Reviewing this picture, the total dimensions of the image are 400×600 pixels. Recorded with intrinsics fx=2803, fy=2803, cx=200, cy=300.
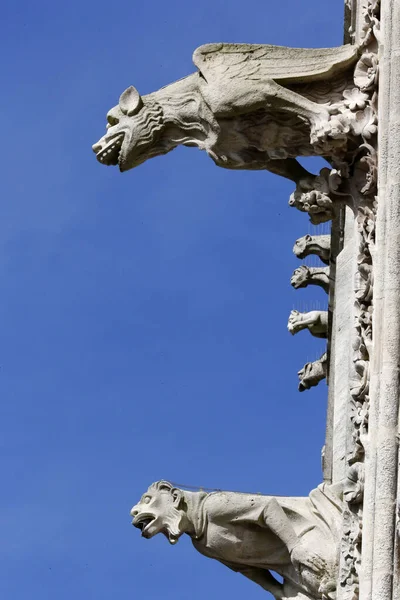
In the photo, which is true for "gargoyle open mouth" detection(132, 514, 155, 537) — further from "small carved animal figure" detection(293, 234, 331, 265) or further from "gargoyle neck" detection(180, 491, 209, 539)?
"small carved animal figure" detection(293, 234, 331, 265)

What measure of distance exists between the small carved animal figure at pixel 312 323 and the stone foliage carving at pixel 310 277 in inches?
12.7

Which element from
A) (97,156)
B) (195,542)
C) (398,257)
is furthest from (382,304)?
(195,542)

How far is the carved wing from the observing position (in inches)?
854

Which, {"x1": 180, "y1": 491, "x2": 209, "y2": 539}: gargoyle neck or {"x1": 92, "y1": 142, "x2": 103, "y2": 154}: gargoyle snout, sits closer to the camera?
{"x1": 92, "y1": 142, "x2": 103, "y2": 154}: gargoyle snout

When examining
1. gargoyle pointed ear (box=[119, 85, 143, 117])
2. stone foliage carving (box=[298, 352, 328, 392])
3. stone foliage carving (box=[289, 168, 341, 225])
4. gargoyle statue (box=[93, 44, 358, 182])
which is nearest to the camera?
gargoyle statue (box=[93, 44, 358, 182])

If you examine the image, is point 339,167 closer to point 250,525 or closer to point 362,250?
point 362,250

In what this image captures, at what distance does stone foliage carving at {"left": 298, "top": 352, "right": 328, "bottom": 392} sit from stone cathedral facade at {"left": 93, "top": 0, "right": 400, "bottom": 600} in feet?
10.3

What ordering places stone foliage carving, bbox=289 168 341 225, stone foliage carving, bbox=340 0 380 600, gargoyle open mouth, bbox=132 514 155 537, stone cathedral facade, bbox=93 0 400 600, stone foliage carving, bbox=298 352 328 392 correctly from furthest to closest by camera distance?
stone foliage carving, bbox=298 352 328 392, gargoyle open mouth, bbox=132 514 155 537, stone foliage carving, bbox=289 168 341 225, stone foliage carving, bbox=340 0 380 600, stone cathedral facade, bbox=93 0 400 600

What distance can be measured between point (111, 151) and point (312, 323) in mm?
6071

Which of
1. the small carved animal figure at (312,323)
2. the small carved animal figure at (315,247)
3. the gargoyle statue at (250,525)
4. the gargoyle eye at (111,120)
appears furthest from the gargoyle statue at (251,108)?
the small carved animal figure at (312,323)

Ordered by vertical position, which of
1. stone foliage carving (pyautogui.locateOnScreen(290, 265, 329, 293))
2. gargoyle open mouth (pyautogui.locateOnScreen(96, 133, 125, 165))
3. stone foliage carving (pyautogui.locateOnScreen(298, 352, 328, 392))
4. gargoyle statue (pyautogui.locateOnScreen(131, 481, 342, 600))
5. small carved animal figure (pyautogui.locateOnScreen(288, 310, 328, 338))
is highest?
stone foliage carving (pyautogui.locateOnScreen(290, 265, 329, 293))

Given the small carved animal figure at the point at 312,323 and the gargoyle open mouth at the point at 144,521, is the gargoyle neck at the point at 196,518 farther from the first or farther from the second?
the small carved animal figure at the point at 312,323

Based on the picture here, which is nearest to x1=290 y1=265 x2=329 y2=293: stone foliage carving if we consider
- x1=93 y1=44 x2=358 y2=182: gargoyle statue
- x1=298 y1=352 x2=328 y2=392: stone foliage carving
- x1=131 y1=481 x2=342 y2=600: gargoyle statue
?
x1=298 y1=352 x2=328 y2=392: stone foliage carving

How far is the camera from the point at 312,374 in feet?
91.0
